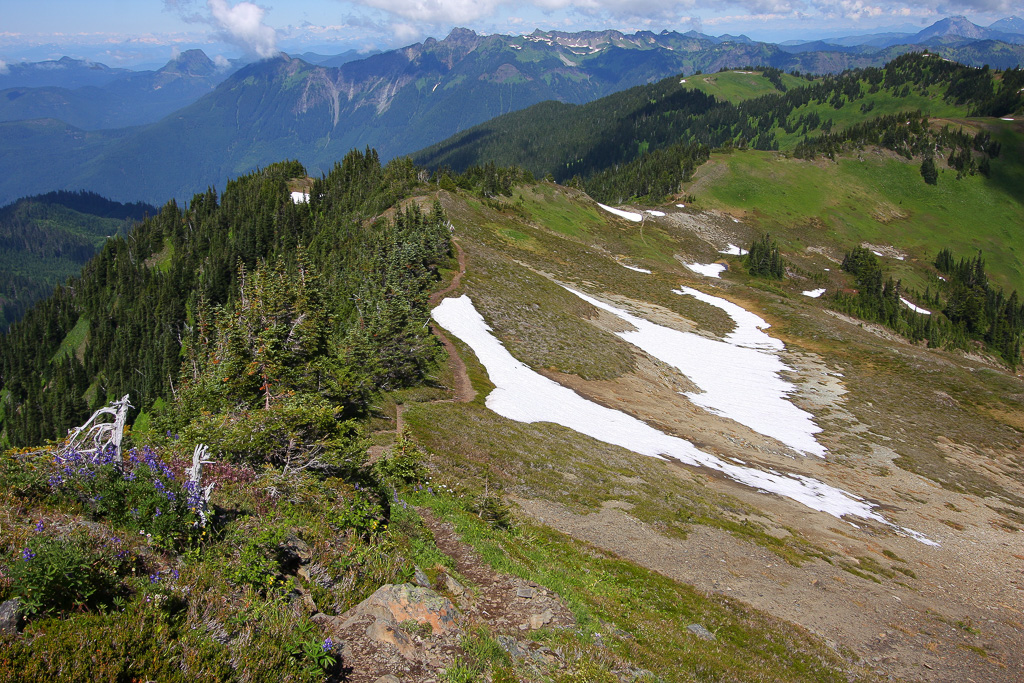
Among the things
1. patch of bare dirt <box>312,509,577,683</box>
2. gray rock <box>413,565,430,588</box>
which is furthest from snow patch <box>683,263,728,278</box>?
gray rock <box>413,565,430,588</box>

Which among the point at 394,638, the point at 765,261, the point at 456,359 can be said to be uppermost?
the point at 394,638

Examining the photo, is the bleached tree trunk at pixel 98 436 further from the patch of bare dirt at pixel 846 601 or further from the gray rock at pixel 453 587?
the patch of bare dirt at pixel 846 601

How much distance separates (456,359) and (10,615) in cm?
3617

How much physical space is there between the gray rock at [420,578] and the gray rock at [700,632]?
8.13 metres

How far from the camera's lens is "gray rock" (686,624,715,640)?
1431cm

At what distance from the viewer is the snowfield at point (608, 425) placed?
32.2 m

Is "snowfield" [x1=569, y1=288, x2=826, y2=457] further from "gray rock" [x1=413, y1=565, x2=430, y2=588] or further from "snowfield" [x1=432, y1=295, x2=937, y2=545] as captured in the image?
"gray rock" [x1=413, y1=565, x2=430, y2=588]

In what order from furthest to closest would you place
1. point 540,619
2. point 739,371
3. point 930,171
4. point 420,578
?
point 930,171
point 739,371
point 540,619
point 420,578

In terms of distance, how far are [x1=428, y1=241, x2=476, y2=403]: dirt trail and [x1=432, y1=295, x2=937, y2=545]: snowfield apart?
157cm

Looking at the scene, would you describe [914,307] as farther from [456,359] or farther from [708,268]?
[456,359]

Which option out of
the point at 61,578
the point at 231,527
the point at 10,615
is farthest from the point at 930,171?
the point at 10,615

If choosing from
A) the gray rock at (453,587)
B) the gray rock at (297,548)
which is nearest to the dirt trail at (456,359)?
the gray rock at (453,587)

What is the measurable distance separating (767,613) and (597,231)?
348ft

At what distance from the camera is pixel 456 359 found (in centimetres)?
4209
